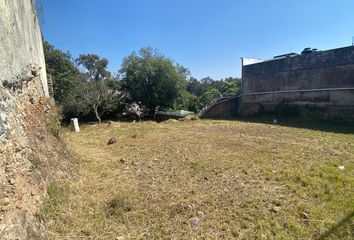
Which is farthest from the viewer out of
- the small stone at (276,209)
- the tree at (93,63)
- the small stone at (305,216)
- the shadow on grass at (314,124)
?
the tree at (93,63)

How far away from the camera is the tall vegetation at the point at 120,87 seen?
19297 millimetres

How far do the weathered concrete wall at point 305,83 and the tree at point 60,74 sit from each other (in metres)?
13.2

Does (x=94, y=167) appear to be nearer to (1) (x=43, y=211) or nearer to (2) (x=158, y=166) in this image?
(2) (x=158, y=166)

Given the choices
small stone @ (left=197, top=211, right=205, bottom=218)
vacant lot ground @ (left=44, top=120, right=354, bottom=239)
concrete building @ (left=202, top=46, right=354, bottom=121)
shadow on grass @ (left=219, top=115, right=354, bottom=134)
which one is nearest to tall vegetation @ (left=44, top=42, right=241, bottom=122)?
concrete building @ (left=202, top=46, right=354, bottom=121)

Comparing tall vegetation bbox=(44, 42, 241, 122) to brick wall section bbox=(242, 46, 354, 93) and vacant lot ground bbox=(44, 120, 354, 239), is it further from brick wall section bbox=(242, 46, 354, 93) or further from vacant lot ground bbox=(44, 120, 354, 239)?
vacant lot ground bbox=(44, 120, 354, 239)

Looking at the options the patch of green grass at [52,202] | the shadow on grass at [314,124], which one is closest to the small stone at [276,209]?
the patch of green grass at [52,202]

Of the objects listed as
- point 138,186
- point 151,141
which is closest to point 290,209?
point 138,186

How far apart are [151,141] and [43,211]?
506 cm

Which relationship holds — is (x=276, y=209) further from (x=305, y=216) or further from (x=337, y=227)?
(x=337, y=227)

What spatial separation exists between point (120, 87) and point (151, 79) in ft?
9.72

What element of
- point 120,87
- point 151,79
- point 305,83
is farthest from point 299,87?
point 120,87

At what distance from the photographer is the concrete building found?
44.1 ft

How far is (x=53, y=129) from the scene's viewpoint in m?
4.86

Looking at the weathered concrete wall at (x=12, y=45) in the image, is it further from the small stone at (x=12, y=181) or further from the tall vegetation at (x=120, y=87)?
the tall vegetation at (x=120, y=87)
